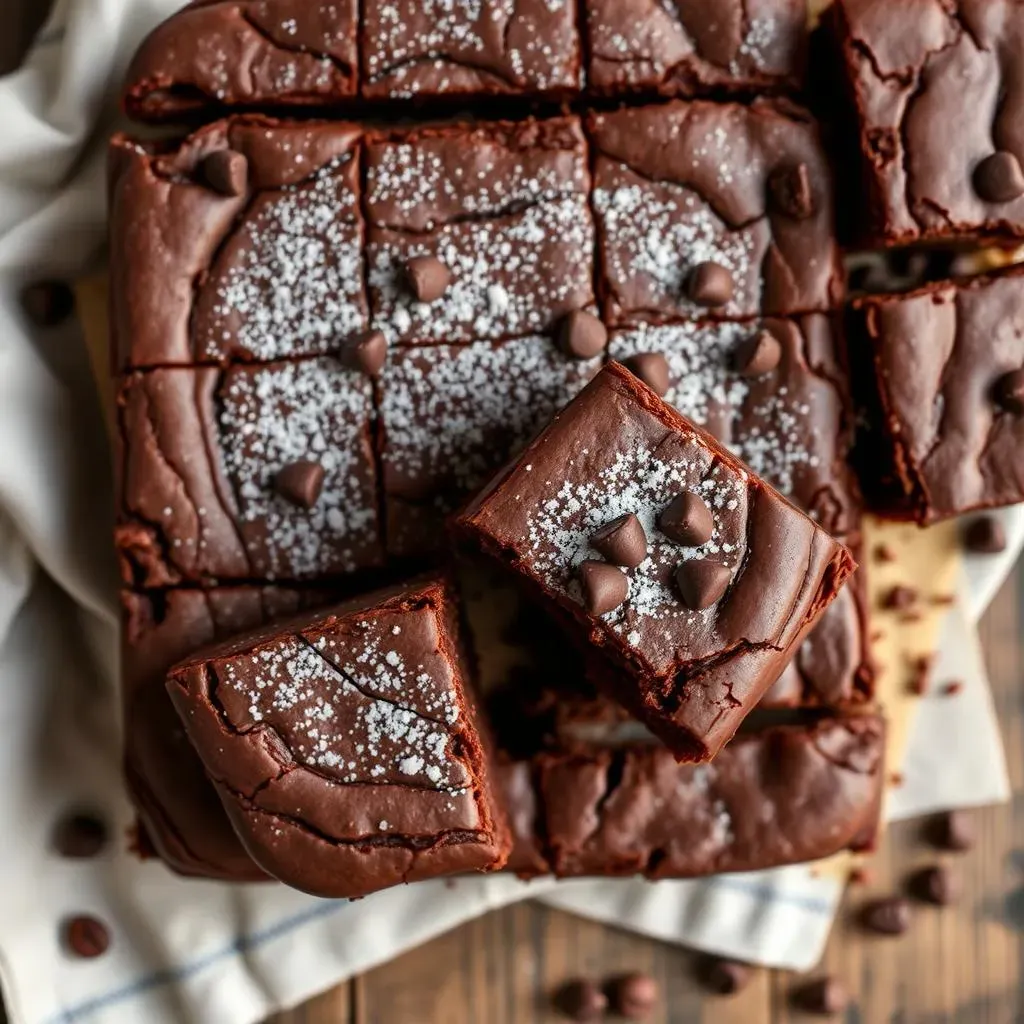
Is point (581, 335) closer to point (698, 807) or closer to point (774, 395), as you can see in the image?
point (774, 395)

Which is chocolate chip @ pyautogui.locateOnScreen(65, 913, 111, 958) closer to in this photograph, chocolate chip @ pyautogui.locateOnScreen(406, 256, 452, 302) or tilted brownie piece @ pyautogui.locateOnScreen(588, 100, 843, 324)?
chocolate chip @ pyautogui.locateOnScreen(406, 256, 452, 302)

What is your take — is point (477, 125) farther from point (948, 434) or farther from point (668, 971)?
point (668, 971)

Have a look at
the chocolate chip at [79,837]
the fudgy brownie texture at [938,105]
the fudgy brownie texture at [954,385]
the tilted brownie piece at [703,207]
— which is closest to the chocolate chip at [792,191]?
the tilted brownie piece at [703,207]

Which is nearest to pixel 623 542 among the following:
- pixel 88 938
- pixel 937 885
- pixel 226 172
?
pixel 226 172

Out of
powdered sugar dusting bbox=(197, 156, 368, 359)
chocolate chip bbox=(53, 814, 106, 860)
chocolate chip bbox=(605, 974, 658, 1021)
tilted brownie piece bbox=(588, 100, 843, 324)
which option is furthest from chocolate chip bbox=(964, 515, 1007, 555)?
chocolate chip bbox=(53, 814, 106, 860)

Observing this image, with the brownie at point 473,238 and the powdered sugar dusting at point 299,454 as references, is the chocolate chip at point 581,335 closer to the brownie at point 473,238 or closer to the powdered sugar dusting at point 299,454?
the brownie at point 473,238

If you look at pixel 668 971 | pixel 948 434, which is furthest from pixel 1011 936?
pixel 948 434
